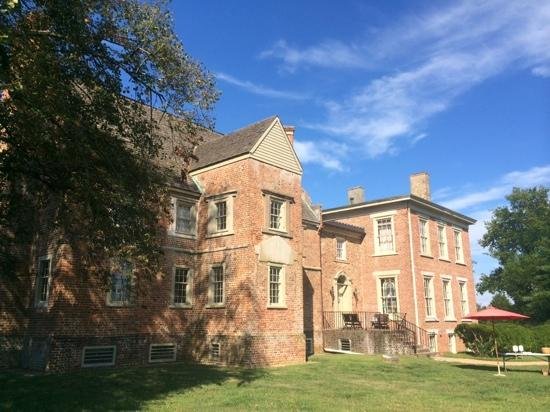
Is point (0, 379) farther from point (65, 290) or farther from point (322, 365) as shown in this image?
point (322, 365)

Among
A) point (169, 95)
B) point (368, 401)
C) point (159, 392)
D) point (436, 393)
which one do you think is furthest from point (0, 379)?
point (436, 393)

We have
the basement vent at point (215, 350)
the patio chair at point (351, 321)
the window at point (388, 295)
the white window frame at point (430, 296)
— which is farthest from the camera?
the white window frame at point (430, 296)

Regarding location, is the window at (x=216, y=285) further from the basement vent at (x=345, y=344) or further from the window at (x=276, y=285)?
the basement vent at (x=345, y=344)

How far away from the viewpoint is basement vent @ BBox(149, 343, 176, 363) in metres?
18.8

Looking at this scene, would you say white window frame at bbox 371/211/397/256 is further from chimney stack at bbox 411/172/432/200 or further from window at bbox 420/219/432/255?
chimney stack at bbox 411/172/432/200

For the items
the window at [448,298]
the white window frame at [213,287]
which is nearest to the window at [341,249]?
the window at [448,298]

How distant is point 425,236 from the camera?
1138 inches

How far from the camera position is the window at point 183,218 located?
2068cm

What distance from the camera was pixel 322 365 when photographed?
18.6 meters

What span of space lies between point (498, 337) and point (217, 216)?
17159mm

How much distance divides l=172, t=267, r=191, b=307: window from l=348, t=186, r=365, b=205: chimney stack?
16333mm

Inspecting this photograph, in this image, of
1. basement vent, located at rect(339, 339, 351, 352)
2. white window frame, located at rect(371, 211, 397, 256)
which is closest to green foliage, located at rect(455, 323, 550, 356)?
white window frame, located at rect(371, 211, 397, 256)

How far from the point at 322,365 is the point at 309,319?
5981 mm

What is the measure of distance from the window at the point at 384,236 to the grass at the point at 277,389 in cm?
1126
